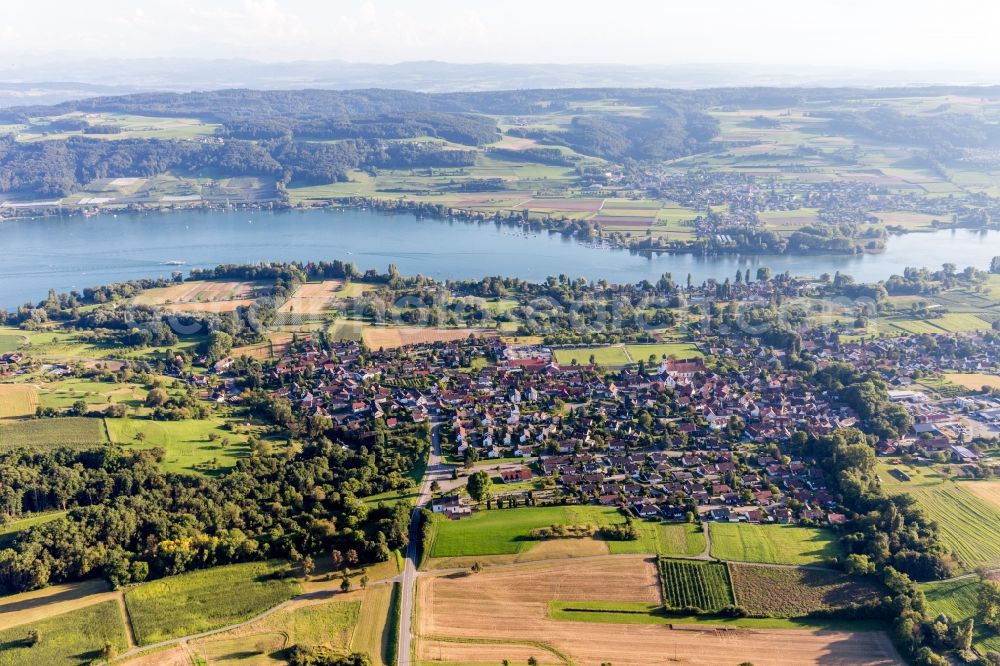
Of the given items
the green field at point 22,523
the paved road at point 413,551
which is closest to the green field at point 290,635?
the paved road at point 413,551

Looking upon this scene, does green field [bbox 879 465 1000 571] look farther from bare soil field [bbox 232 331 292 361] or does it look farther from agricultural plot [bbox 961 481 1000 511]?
bare soil field [bbox 232 331 292 361]

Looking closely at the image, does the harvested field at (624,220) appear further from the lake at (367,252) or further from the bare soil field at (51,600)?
the bare soil field at (51,600)

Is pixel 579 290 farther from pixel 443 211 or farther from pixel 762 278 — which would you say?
pixel 443 211

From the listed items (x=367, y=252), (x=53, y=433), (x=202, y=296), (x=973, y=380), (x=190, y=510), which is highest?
(x=367, y=252)

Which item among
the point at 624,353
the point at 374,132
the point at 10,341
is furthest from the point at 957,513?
the point at 374,132

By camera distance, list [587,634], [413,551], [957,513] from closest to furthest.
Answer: [587,634] → [413,551] → [957,513]

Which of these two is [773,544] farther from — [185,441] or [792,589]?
[185,441]

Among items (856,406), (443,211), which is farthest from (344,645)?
(443,211)
